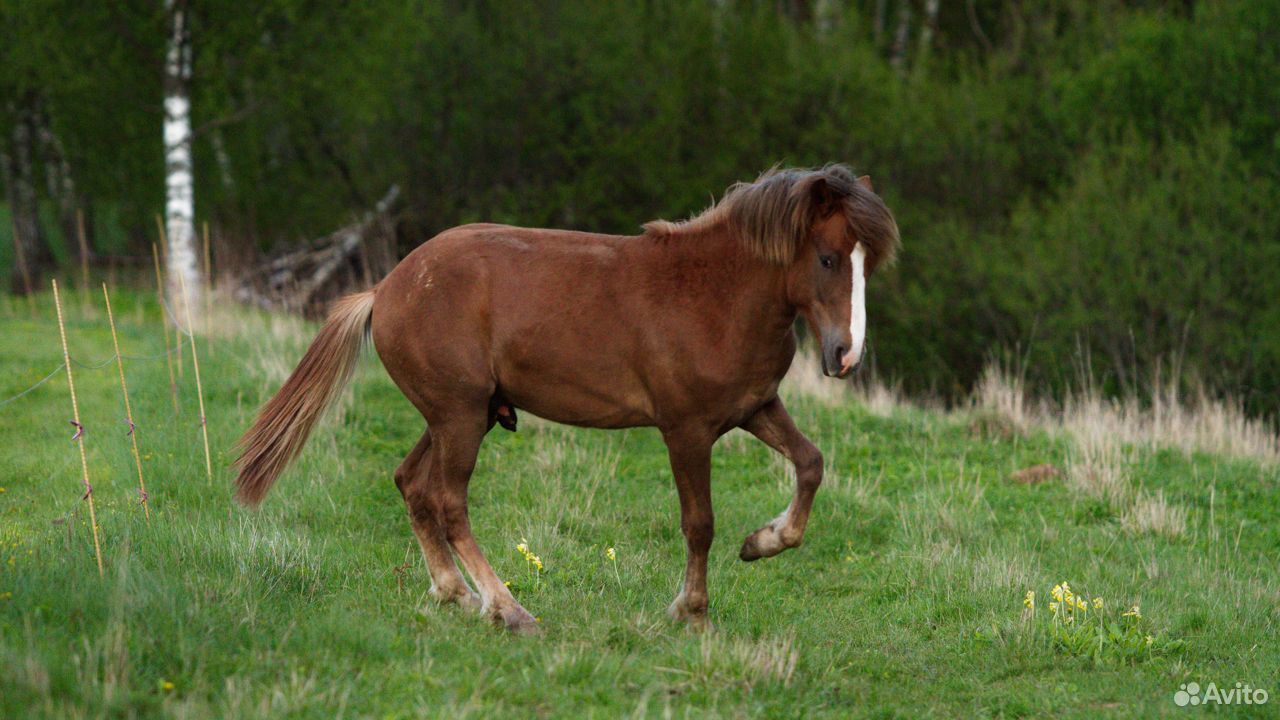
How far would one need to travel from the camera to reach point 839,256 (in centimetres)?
523

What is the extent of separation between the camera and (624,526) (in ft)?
25.5

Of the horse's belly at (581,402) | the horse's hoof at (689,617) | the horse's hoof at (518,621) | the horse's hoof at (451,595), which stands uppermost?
the horse's belly at (581,402)

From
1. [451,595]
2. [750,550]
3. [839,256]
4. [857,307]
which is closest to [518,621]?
[451,595]

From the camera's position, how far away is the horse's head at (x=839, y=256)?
512cm

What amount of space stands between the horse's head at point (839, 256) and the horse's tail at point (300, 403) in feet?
7.46

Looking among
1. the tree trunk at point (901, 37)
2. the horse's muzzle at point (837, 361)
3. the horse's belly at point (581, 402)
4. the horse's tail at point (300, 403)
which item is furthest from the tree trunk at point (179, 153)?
the tree trunk at point (901, 37)

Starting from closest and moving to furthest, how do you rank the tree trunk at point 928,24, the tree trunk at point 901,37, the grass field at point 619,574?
the grass field at point 619,574 → the tree trunk at point 928,24 → the tree trunk at point 901,37

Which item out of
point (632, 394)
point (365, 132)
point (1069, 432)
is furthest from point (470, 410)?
point (365, 132)

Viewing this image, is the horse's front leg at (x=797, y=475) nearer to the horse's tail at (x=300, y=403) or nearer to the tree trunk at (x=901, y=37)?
the horse's tail at (x=300, y=403)

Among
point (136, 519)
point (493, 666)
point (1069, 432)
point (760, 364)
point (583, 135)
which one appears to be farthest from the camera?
point (583, 135)

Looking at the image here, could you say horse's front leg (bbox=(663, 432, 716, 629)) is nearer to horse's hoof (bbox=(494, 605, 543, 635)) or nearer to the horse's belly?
the horse's belly

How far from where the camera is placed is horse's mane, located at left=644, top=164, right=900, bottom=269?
5180 mm

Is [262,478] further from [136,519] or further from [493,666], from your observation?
[493,666]

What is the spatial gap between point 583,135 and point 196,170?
805 centimetres
